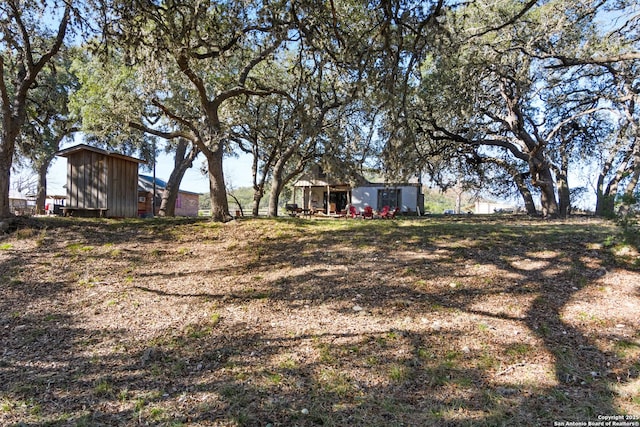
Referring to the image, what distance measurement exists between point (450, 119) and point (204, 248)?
10363 mm

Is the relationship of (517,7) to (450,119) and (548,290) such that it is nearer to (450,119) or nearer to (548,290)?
(450,119)

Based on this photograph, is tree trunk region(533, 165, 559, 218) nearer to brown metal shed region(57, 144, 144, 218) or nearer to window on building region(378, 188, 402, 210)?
window on building region(378, 188, 402, 210)

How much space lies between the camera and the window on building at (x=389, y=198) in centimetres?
2545

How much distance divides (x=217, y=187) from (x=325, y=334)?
21.2 ft

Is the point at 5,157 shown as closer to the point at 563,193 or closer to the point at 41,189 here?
the point at 41,189

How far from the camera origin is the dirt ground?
9.66 feet

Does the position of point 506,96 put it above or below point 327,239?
above

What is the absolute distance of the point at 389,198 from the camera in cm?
2575

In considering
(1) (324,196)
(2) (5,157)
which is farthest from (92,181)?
(1) (324,196)

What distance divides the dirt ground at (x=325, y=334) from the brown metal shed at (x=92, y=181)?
4.78 metres

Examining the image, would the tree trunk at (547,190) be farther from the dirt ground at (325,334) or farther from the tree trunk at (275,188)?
the tree trunk at (275,188)

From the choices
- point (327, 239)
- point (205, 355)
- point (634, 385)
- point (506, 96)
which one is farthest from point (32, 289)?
point (506, 96)

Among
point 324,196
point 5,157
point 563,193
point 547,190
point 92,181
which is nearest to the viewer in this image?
point 5,157

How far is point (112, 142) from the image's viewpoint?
12.5 metres
